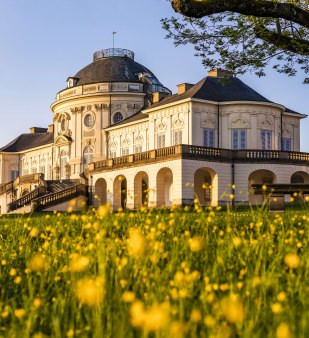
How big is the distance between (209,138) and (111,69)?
2003 cm

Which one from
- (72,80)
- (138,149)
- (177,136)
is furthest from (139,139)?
(72,80)

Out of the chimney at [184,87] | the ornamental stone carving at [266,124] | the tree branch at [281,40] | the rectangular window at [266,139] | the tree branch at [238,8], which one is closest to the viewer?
the tree branch at [238,8]

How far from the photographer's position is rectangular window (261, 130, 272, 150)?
164 ft

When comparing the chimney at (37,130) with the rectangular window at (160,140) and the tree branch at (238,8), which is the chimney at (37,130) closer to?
the rectangular window at (160,140)

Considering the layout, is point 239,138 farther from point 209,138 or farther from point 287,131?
point 287,131

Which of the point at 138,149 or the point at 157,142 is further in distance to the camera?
the point at 138,149

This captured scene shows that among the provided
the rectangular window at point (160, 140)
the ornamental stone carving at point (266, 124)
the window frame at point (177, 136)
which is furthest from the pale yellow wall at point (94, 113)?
the ornamental stone carving at point (266, 124)

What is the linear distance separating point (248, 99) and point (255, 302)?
151 feet

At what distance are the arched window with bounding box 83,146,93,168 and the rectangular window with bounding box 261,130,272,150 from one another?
2114cm

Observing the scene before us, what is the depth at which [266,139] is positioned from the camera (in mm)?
50188

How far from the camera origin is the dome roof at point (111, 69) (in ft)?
211

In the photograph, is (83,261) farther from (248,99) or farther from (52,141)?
(52,141)

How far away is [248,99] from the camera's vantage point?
49.8 m

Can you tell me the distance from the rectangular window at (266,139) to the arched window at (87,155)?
69.4ft
